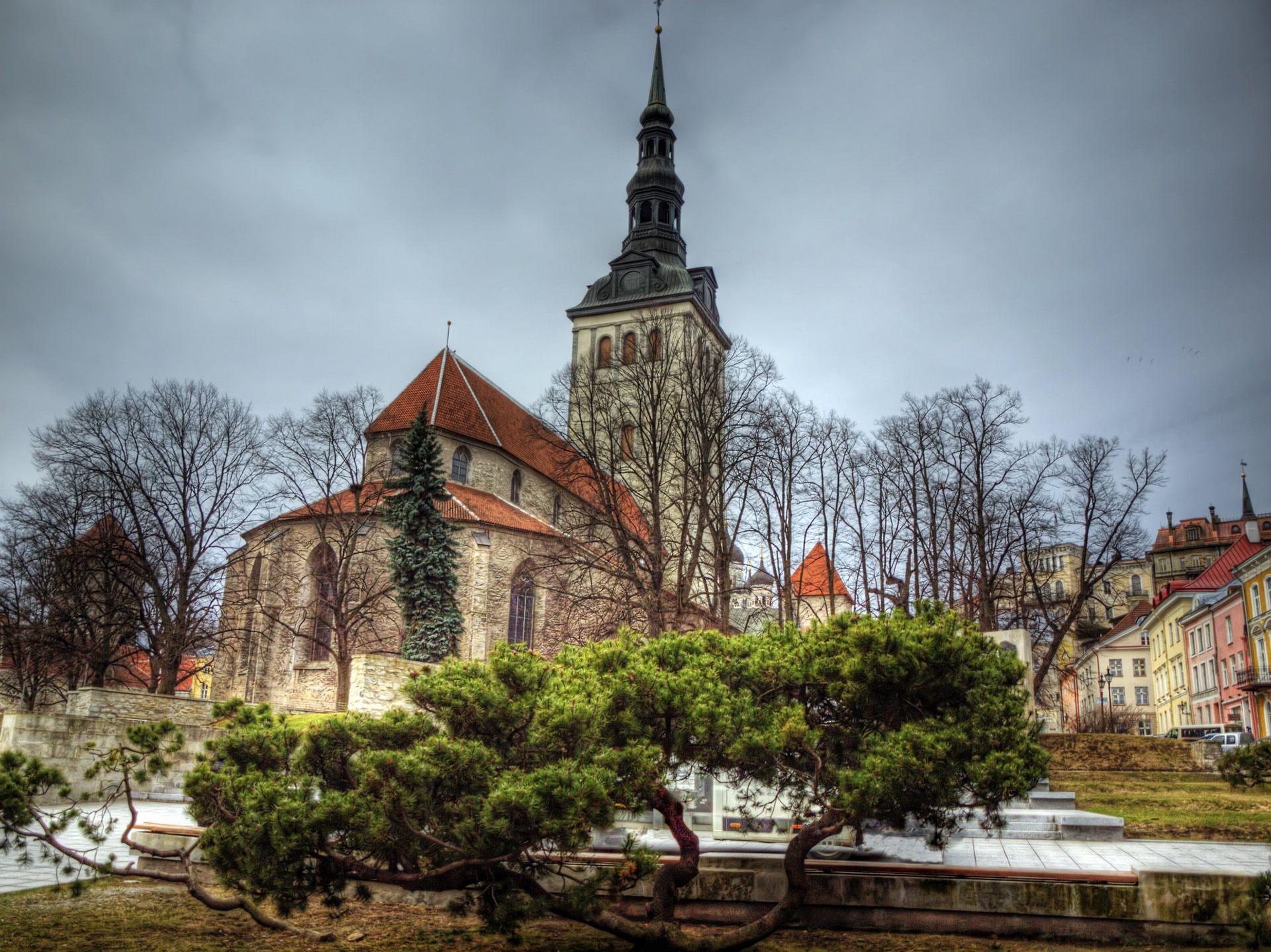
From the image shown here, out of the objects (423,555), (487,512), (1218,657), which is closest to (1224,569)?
(1218,657)

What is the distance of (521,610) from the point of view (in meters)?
32.8

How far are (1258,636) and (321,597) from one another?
30.4 m

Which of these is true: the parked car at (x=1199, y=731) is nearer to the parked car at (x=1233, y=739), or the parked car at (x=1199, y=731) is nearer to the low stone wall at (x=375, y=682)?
the parked car at (x=1233, y=739)

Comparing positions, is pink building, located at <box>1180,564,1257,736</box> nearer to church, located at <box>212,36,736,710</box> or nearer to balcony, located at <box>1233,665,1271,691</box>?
balcony, located at <box>1233,665,1271,691</box>

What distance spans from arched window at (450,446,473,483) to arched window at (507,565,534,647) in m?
4.72

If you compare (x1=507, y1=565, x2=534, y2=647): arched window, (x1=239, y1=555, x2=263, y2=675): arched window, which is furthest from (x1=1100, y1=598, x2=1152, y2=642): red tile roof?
(x1=239, y1=555, x2=263, y2=675): arched window

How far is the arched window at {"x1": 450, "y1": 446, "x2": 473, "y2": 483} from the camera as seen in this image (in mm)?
34875

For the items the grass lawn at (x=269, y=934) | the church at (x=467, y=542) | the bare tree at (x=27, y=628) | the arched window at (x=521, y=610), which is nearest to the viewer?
the grass lawn at (x=269, y=934)

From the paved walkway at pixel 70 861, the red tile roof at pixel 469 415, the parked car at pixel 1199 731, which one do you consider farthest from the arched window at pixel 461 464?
the parked car at pixel 1199 731

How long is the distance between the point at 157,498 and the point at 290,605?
559 centimetres

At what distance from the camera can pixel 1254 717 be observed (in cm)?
3331

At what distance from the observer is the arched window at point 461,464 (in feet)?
114

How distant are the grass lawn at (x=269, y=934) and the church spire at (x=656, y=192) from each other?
38.1 m

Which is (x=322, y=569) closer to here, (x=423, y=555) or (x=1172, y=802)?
(x=423, y=555)
